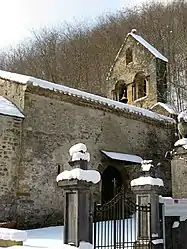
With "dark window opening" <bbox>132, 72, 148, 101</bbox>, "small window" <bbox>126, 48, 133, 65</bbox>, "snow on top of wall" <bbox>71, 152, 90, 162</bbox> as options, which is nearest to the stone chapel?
"dark window opening" <bbox>132, 72, 148, 101</bbox>

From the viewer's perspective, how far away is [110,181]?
708 inches

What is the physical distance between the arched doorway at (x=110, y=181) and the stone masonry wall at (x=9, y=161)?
16.6 ft

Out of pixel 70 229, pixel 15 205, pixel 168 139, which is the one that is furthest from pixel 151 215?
pixel 168 139

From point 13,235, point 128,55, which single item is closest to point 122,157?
point 128,55

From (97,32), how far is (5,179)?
23.5 meters

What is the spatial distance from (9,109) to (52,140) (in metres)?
2.13

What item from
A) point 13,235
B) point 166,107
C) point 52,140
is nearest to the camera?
point 13,235

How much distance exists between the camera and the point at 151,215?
356 inches

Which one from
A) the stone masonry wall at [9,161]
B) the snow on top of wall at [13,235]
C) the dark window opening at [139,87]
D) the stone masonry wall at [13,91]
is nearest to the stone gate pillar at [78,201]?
the snow on top of wall at [13,235]

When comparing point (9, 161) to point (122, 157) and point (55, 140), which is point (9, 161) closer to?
point (55, 140)

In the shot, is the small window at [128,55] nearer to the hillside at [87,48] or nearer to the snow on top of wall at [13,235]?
the hillside at [87,48]

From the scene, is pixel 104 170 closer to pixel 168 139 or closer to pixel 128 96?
pixel 168 139

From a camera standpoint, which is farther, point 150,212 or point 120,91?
point 120,91

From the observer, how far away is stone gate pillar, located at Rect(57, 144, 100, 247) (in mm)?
7043
